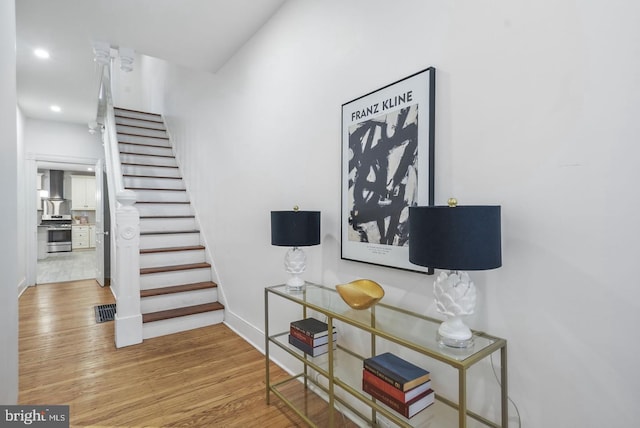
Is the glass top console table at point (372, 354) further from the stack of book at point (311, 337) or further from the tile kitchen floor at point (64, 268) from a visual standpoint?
the tile kitchen floor at point (64, 268)

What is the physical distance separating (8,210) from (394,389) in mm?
2020

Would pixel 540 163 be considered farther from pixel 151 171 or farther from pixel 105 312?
pixel 151 171

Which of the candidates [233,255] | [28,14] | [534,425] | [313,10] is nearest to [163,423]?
[233,255]

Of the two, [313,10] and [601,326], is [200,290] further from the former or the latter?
[601,326]

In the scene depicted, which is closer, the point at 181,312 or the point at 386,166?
the point at 386,166

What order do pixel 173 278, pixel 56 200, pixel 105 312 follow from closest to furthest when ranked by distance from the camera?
pixel 173 278
pixel 105 312
pixel 56 200

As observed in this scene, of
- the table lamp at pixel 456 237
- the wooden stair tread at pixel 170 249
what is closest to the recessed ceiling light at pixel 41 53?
the wooden stair tread at pixel 170 249

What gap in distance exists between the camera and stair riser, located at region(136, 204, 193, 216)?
14.1 ft

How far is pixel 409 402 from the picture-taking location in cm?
125

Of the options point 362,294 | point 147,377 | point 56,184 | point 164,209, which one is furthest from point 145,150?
point 56,184

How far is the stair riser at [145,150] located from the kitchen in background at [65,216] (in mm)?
4313

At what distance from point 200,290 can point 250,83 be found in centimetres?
225

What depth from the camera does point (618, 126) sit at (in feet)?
3.13
